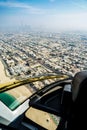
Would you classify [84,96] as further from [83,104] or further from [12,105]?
[12,105]

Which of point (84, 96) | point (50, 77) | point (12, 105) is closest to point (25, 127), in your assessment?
point (12, 105)

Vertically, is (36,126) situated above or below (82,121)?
below

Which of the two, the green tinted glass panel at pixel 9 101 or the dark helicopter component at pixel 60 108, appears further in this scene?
the green tinted glass panel at pixel 9 101

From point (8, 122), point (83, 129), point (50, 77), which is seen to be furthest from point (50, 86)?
point (83, 129)

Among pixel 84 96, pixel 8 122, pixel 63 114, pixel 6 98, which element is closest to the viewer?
pixel 84 96

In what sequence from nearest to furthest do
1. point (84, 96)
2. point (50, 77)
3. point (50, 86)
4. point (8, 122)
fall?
point (84, 96)
point (8, 122)
point (50, 86)
point (50, 77)

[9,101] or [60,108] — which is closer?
[9,101]

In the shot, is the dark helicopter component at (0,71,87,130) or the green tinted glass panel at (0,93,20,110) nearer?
the dark helicopter component at (0,71,87,130)

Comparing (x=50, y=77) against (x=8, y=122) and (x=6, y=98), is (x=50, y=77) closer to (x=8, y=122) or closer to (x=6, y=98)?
(x=6, y=98)

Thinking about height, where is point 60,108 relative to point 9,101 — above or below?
below

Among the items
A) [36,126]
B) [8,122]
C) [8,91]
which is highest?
[8,91]

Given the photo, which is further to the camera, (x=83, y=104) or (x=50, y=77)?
(x=50, y=77)
